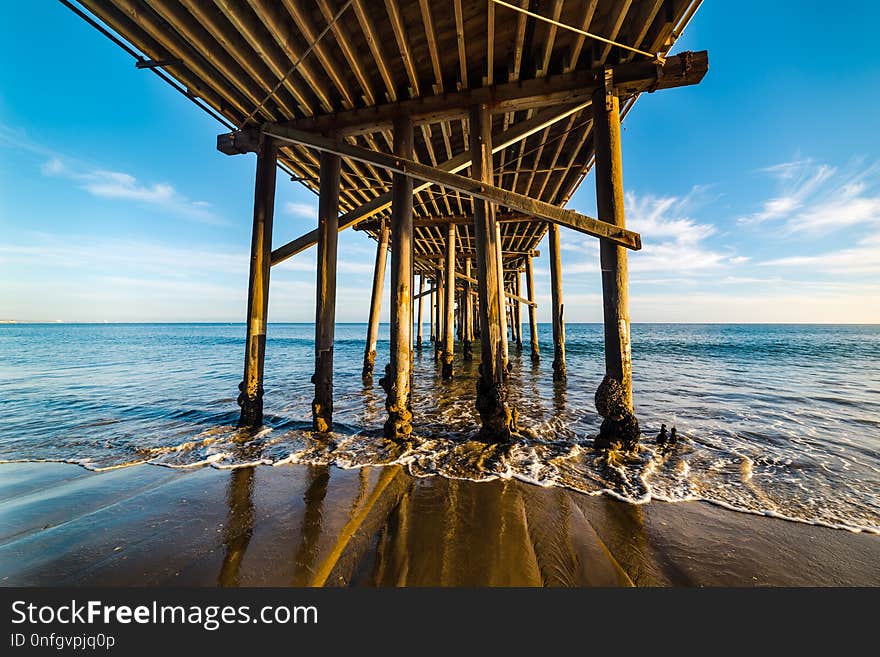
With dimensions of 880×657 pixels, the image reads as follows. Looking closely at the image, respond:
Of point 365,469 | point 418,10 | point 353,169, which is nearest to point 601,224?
point 418,10

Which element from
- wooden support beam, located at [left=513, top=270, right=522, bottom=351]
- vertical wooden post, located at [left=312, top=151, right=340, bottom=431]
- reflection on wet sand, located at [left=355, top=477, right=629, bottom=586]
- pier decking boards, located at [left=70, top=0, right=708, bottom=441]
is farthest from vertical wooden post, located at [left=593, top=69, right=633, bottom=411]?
wooden support beam, located at [left=513, top=270, right=522, bottom=351]

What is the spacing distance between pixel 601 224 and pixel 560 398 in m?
5.77

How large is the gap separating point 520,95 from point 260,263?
15.4 ft

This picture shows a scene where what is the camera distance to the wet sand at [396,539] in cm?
211

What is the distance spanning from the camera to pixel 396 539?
8.05ft

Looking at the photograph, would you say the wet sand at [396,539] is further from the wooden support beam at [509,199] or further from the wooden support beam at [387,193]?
the wooden support beam at [387,193]

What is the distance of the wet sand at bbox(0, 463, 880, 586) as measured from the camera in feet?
6.92

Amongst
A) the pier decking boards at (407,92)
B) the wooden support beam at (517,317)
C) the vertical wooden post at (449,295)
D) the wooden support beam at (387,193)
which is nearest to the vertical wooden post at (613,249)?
the pier decking boards at (407,92)

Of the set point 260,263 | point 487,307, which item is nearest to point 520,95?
point 487,307

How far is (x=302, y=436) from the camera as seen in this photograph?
5.21m

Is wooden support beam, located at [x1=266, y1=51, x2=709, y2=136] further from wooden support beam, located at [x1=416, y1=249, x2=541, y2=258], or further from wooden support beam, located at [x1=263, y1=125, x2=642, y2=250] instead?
wooden support beam, located at [x1=416, y1=249, x2=541, y2=258]

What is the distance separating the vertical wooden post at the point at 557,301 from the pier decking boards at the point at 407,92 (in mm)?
4983

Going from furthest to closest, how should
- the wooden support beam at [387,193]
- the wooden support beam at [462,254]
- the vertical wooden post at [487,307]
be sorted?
the wooden support beam at [462,254], the wooden support beam at [387,193], the vertical wooden post at [487,307]

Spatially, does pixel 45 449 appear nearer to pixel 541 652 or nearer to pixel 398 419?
pixel 398 419
